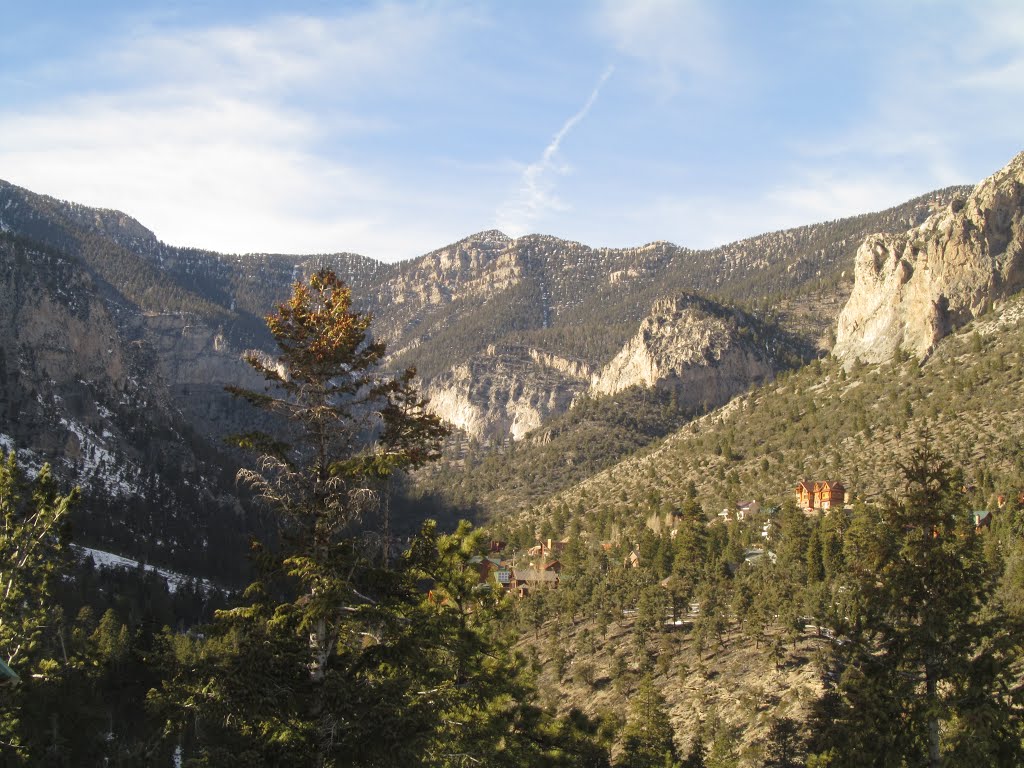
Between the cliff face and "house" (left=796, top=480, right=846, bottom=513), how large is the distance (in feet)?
136

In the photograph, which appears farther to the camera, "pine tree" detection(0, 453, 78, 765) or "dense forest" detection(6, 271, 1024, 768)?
"pine tree" detection(0, 453, 78, 765)

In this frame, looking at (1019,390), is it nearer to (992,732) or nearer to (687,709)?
(687,709)

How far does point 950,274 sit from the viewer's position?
123m

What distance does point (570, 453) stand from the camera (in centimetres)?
18850

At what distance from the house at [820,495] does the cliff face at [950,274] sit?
41467 millimetres

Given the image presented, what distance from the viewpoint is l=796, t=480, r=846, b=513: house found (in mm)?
85250

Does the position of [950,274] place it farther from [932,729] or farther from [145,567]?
[145,567]

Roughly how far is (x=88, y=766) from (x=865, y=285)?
14050 cm

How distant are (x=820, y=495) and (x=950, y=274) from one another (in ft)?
182

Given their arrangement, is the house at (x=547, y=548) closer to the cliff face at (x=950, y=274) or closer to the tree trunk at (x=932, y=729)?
the cliff face at (x=950, y=274)

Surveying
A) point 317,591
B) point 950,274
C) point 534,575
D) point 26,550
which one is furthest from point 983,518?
point 26,550

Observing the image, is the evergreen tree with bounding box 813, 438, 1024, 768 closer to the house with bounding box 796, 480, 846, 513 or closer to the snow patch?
the house with bounding box 796, 480, 846, 513

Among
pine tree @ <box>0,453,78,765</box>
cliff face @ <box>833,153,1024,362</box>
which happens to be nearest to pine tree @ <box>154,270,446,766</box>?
pine tree @ <box>0,453,78,765</box>

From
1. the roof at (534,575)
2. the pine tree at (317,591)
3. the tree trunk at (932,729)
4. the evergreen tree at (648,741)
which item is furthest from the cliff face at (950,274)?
the pine tree at (317,591)
